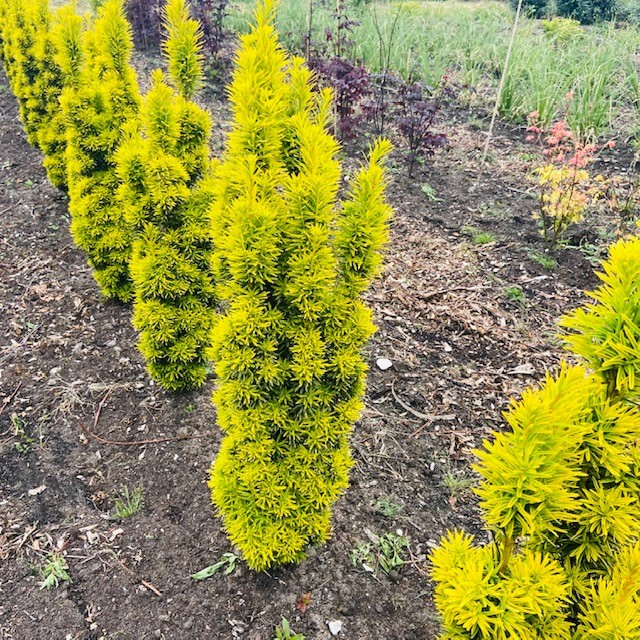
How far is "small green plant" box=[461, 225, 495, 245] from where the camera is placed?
16.3 ft

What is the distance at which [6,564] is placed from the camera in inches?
104

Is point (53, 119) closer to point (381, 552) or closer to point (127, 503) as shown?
point (127, 503)

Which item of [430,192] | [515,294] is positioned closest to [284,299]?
[515,294]

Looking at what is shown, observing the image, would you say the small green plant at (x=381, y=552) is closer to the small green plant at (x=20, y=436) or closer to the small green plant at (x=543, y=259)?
the small green plant at (x=20, y=436)

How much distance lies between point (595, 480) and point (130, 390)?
3.07m

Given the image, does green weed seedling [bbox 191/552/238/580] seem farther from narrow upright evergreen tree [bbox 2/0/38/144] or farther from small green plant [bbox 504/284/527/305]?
narrow upright evergreen tree [bbox 2/0/38/144]

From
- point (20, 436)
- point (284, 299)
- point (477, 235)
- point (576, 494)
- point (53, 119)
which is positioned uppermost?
point (576, 494)

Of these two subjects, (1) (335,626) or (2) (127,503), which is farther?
(2) (127,503)

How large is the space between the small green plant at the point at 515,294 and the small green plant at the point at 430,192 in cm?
167

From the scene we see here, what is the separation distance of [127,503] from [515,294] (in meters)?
3.26

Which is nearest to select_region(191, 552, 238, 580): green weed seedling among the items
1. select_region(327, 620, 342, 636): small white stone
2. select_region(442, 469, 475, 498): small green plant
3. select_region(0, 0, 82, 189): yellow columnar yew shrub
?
select_region(327, 620, 342, 636): small white stone

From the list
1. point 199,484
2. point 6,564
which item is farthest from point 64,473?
point 199,484

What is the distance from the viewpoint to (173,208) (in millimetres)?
2982

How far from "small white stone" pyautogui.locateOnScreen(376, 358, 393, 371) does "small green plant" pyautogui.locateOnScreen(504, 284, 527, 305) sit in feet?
4.15
